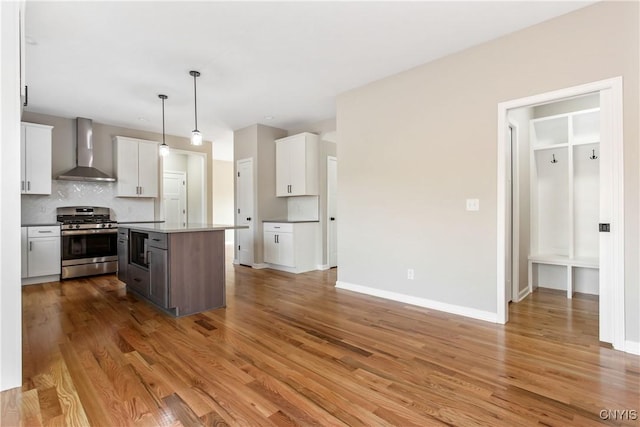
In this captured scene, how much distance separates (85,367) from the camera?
2146mm

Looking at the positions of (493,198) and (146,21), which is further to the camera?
(493,198)

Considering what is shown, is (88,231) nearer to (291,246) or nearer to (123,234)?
(123,234)

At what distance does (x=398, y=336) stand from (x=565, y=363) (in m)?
1.14

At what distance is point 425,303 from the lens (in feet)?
11.3

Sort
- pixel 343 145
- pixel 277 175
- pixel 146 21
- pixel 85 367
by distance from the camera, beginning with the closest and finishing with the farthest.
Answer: pixel 85 367, pixel 146 21, pixel 343 145, pixel 277 175

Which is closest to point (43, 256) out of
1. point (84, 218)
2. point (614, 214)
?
point (84, 218)

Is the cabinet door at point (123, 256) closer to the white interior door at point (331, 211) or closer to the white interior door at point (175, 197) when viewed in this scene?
the white interior door at point (331, 211)

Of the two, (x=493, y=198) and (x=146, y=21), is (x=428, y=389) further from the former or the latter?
(x=146, y=21)

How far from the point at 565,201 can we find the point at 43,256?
7363 millimetres

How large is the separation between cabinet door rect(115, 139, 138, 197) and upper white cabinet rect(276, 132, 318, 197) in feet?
8.86

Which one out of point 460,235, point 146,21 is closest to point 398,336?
point 460,235

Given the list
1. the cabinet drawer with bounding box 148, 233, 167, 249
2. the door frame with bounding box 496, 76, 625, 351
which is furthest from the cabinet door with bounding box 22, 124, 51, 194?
the door frame with bounding box 496, 76, 625, 351

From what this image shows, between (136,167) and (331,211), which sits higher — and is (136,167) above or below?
above

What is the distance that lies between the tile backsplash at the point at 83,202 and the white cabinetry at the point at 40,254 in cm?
59
